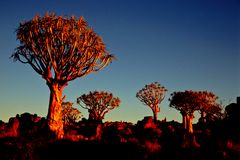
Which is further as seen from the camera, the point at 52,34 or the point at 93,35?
the point at 93,35

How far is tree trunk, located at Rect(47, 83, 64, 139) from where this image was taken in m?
15.6

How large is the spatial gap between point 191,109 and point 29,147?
33813 millimetres

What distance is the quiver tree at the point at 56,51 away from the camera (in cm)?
1581

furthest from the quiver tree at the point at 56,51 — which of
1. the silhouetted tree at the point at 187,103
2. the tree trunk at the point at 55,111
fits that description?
the silhouetted tree at the point at 187,103

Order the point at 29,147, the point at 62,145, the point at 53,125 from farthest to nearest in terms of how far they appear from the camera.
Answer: the point at 53,125
the point at 62,145
the point at 29,147

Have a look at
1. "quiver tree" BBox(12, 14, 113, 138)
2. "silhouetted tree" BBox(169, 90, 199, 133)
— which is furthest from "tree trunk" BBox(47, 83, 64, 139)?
"silhouetted tree" BBox(169, 90, 199, 133)

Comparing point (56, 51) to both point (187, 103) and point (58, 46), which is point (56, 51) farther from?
point (187, 103)

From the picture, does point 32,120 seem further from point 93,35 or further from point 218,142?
point 218,142

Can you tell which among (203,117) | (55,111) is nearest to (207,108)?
(203,117)

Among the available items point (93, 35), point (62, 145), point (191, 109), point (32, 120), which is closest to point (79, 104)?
point (191, 109)

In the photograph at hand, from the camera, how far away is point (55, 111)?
15766mm

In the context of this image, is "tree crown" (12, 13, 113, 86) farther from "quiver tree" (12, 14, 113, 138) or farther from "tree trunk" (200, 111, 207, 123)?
"tree trunk" (200, 111, 207, 123)

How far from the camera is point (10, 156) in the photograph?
9.88 m

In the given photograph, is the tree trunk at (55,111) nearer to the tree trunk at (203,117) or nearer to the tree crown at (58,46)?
the tree crown at (58,46)
